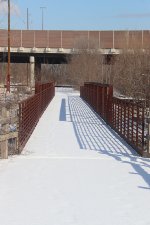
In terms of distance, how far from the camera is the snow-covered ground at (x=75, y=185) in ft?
21.4

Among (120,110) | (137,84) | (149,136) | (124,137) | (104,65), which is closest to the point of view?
(149,136)

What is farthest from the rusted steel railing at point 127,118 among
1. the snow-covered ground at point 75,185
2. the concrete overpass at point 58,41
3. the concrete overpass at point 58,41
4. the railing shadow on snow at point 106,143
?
the concrete overpass at point 58,41

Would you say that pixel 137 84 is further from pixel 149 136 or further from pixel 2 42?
pixel 2 42

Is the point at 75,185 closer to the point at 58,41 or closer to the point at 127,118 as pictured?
the point at 127,118

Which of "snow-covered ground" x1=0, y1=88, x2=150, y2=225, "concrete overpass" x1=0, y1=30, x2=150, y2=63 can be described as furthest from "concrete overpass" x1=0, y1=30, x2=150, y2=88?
"snow-covered ground" x1=0, y1=88, x2=150, y2=225

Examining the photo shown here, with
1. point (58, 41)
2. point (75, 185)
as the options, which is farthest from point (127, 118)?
point (58, 41)

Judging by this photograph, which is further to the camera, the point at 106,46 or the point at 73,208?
the point at 106,46

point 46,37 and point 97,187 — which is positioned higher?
point 46,37

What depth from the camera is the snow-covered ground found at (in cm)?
651

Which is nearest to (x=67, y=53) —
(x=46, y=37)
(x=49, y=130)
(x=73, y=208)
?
(x=46, y=37)

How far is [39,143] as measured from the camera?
1373 cm

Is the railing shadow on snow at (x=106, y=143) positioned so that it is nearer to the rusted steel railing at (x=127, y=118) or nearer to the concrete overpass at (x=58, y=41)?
the rusted steel railing at (x=127, y=118)

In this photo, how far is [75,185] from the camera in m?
8.28

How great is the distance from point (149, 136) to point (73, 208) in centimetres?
563
